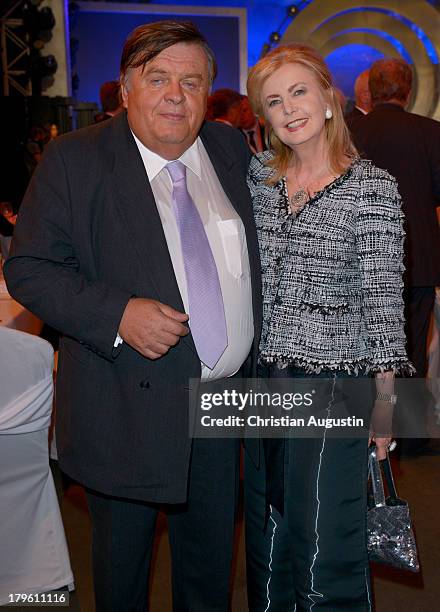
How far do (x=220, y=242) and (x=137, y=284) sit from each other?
25 centimetres

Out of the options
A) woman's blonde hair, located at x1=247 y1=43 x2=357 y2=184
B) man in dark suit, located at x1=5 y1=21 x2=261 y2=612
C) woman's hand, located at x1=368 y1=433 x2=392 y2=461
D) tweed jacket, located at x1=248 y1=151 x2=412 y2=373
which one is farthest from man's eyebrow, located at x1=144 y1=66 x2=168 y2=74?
woman's hand, located at x1=368 y1=433 x2=392 y2=461

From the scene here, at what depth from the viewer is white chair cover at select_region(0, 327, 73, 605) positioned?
7.60 ft

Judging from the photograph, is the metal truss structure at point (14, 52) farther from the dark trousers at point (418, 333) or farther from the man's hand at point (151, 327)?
the man's hand at point (151, 327)

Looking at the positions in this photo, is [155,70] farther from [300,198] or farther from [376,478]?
[376,478]

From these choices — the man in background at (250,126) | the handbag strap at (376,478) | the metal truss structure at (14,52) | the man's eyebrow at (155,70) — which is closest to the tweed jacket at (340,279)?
the handbag strap at (376,478)

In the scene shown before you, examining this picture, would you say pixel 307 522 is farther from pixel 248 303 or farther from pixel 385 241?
pixel 385 241

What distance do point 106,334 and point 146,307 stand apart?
109 mm

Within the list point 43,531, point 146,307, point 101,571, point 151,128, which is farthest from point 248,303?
point 43,531

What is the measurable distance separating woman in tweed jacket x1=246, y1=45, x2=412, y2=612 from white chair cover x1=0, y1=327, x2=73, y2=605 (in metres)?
0.78

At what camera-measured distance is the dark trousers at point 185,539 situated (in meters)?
1.82

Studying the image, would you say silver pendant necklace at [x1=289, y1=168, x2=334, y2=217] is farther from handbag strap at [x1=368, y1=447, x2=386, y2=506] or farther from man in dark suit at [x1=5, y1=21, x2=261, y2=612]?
handbag strap at [x1=368, y1=447, x2=386, y2=506]

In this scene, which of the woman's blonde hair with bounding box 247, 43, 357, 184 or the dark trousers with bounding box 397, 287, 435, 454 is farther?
the dark trousers with bounding box 397, 287, 435, 454

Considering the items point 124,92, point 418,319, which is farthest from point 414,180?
point 124,92

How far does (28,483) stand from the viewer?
2445 millimetres
